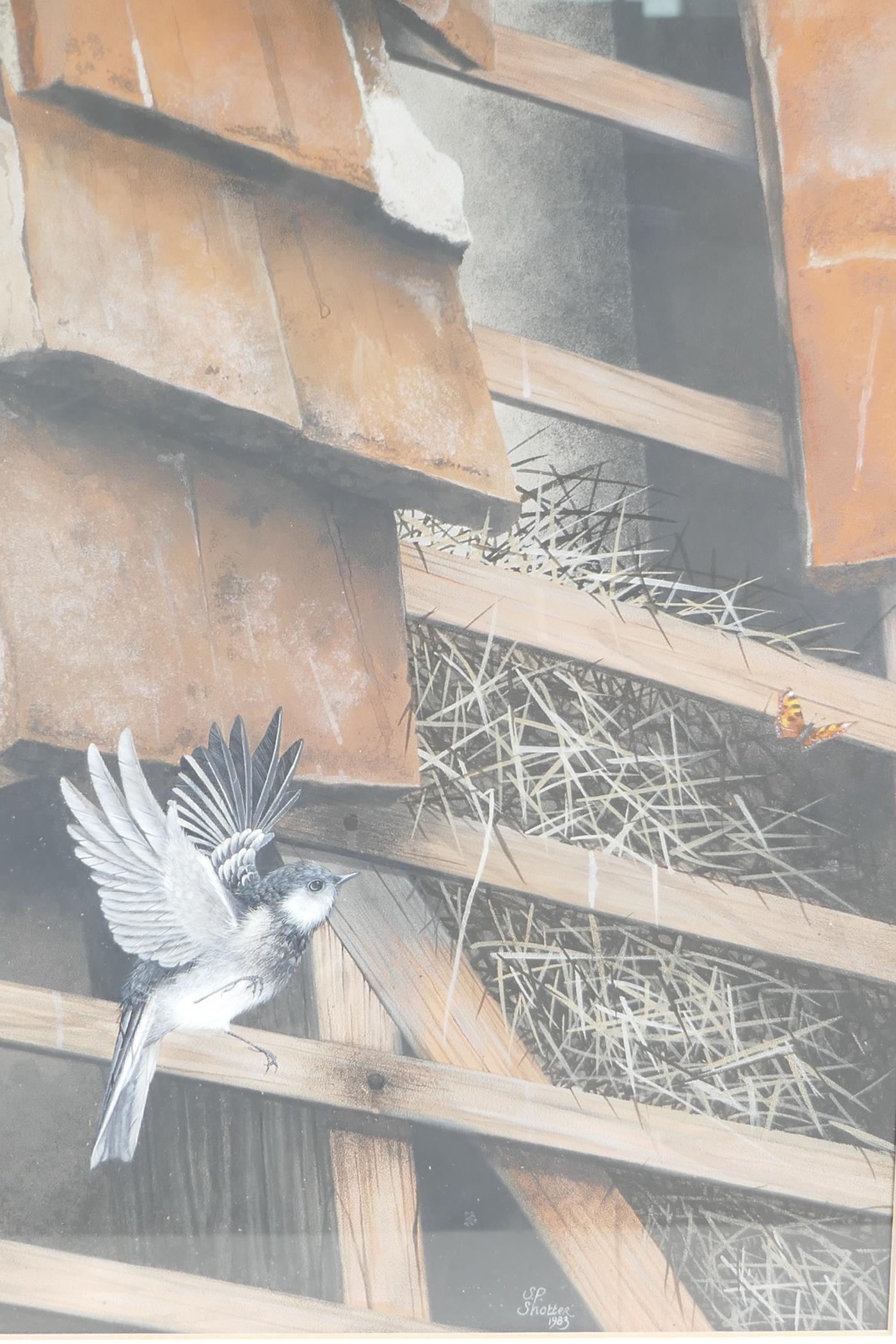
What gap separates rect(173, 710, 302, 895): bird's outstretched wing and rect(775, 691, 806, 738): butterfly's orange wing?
0.48 meters

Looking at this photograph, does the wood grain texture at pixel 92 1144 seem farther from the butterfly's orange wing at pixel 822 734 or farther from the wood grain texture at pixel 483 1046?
the butterfly's orange wing at pixel 822 734

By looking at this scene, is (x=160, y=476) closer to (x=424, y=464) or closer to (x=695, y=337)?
(x=424, y=464)

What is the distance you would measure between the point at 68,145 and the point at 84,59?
0.24 ft

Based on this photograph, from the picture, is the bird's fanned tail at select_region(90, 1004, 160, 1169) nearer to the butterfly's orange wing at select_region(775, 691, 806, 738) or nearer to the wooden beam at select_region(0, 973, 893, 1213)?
the wooden beam at select_region(0, 973, 893, 1213)

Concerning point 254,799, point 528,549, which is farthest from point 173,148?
point 254,799

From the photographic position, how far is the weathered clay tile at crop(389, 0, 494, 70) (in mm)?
912

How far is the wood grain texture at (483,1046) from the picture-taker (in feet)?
2.93

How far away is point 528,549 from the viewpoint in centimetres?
94

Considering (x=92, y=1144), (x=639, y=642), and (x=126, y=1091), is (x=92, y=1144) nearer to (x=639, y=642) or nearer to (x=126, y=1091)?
(x=126, y=1091)

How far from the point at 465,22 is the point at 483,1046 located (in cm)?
95

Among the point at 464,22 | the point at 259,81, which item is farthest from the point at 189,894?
the point at 464,22

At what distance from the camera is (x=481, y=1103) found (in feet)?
2.93

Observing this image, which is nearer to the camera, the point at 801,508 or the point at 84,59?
the point at 84,59
